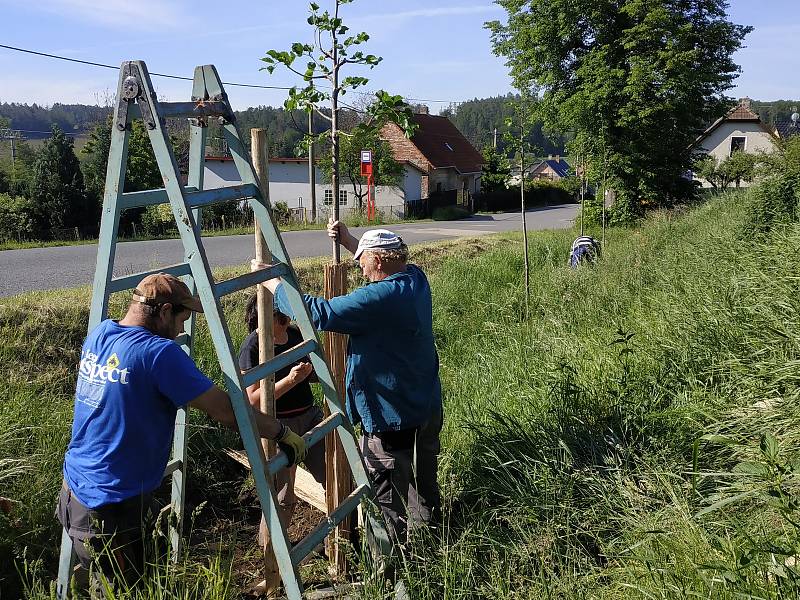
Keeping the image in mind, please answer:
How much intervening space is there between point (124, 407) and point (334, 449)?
1276mm

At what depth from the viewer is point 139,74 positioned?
2.59 m

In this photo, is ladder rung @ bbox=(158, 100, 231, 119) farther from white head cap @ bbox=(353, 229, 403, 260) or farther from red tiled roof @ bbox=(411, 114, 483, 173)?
red tiled roof @ bbox=(411, 114, 483, 173)

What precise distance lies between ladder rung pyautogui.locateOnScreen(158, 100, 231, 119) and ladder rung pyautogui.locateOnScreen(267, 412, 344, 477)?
5.11 ft

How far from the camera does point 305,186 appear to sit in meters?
40.1

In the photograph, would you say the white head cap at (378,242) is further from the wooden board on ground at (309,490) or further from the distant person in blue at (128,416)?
the wooden board on ground at (309,490)

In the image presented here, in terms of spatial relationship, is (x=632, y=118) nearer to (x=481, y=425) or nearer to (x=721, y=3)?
(x=721, y=3)

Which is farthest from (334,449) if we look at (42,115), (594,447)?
(42,115)

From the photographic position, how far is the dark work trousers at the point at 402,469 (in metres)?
3.30

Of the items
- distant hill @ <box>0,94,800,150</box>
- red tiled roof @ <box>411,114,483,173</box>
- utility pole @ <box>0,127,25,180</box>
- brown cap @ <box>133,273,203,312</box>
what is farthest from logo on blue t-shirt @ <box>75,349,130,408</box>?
distant hill @ <box>0,94,800,150</box>

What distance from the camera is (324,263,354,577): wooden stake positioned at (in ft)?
11.5

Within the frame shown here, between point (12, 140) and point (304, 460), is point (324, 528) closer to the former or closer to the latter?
point (304, 460)

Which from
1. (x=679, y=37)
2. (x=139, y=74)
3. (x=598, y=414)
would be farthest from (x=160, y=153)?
(x=679, y=37)

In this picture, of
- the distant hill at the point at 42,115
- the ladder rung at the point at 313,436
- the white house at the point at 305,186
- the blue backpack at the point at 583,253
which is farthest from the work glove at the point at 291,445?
the distant hill at the point at 42,115

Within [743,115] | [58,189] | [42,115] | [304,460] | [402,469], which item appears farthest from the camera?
[42,115]
